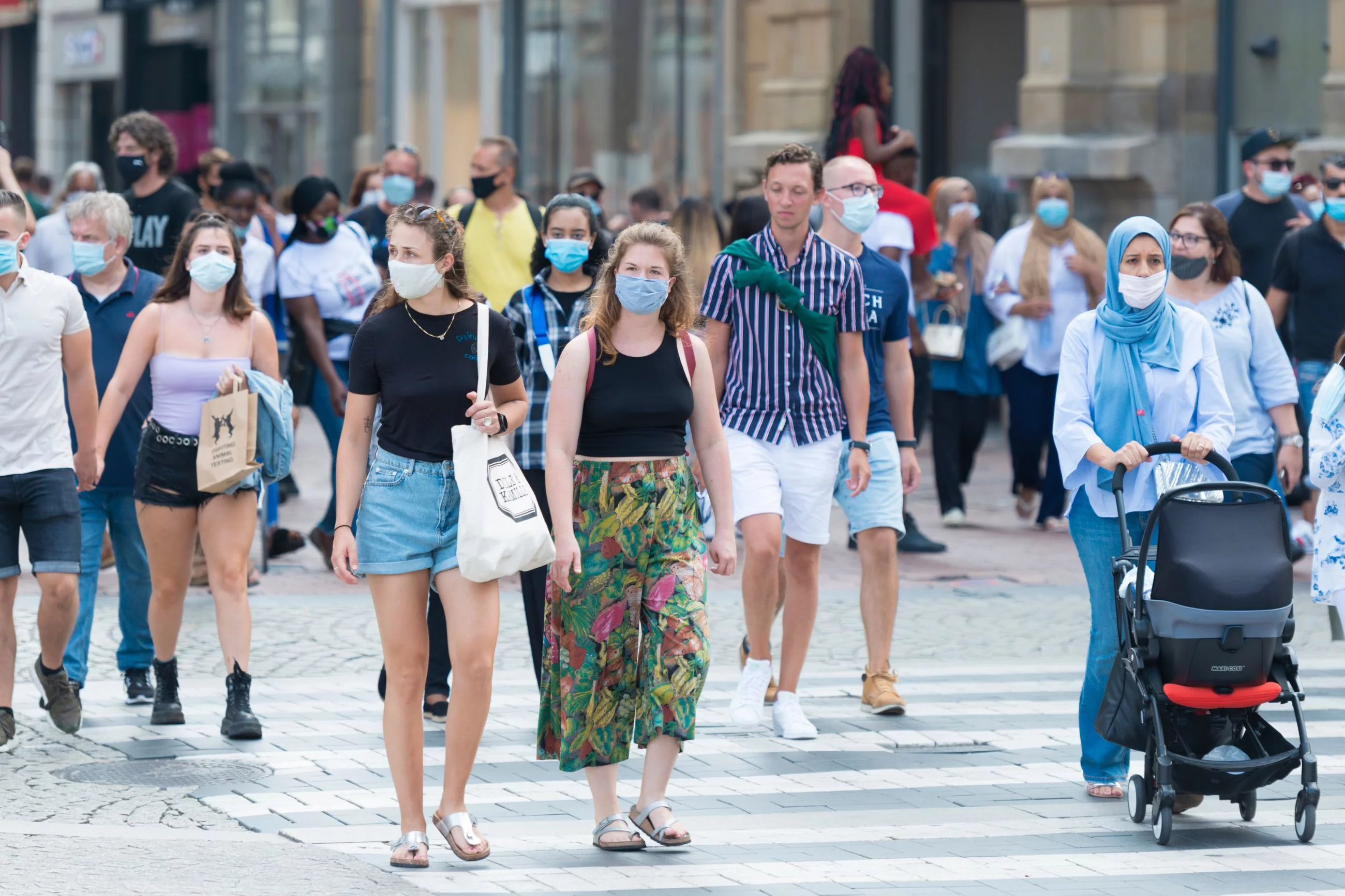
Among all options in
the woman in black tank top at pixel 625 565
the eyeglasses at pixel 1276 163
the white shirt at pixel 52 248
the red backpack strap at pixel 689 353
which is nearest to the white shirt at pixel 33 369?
the woman in black tank top at pixel 625 565

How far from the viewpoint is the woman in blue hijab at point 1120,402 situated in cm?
716

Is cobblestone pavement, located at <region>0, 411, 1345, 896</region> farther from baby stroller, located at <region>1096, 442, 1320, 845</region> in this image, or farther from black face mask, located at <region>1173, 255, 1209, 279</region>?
black face mask, located at <region>1173, 255, 1209, 279</region>

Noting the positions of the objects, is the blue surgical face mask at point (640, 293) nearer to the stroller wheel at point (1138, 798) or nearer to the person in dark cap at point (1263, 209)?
the stroller wheel at point (1138, 798)

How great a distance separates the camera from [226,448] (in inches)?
325

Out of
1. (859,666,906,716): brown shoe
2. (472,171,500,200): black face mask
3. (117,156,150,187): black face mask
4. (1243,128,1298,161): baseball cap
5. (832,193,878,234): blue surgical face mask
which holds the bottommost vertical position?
(859,666,906,716): brown shoe

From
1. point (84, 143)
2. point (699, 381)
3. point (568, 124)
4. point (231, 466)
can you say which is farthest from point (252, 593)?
point (84, 143)

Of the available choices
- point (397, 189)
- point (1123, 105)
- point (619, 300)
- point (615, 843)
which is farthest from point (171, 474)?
point (1123, 105)

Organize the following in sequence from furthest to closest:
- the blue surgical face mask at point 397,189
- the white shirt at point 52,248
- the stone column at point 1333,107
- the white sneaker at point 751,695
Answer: the stone column at point 1333,107
the blue surgical face mask at point 397,189
the white shirt at point 52,248
the white sneaker at point 751,695

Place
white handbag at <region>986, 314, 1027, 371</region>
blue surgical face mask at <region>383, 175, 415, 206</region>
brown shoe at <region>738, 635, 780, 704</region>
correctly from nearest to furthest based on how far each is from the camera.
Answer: brown shoe at <region>738, 635, 780, 704</region> < white handbag at <region>986, 314, 1027, 371</region> < blue surgical face mask at <region>383, 175, 415, 206</region>

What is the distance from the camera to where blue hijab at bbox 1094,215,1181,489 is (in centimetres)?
719

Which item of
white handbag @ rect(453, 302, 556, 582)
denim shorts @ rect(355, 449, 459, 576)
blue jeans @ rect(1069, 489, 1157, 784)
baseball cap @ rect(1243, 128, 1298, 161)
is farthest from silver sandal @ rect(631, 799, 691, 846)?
baseball cap @ rect(1243, 128, 1298, 161)

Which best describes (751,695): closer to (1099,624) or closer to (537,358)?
(537,358)

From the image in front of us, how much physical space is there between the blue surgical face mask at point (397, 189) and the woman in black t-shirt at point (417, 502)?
27.7 ft

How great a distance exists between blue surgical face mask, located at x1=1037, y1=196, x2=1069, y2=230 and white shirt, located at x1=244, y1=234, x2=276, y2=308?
4.71 m
